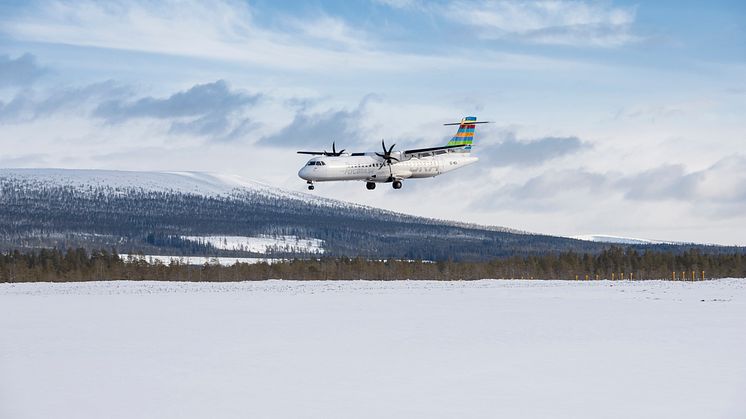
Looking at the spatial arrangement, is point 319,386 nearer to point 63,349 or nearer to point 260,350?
point 260,350

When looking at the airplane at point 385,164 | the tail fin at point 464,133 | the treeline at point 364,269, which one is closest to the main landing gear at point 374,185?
the airplane at point 385,164

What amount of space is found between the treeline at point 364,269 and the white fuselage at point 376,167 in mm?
60538

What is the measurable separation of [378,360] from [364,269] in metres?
130

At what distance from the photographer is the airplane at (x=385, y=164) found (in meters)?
80.9

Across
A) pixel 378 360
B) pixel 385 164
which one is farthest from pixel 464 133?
pixel 378 360

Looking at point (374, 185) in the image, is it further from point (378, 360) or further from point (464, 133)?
point (378, 360)

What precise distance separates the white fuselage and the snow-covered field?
1678 cm

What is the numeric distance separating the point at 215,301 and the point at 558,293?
86.0 feet

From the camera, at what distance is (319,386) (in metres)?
32.0

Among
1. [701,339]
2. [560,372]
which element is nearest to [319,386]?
[560,372]

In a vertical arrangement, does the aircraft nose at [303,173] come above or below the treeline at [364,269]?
above

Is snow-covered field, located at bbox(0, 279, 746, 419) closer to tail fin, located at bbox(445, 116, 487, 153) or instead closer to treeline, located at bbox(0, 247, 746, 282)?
tail fin, located at bbox(445, 116, 487, 153)

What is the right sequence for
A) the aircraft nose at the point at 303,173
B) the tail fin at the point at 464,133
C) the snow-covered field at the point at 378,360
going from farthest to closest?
1. the tail fin at the point at 464,133
2. the aircraft nose at the point at 303,173
3. the snow-covered field at the point at 378,360

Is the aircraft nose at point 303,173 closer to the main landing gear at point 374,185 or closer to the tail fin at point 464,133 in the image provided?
the main landing gear at point 374,185
